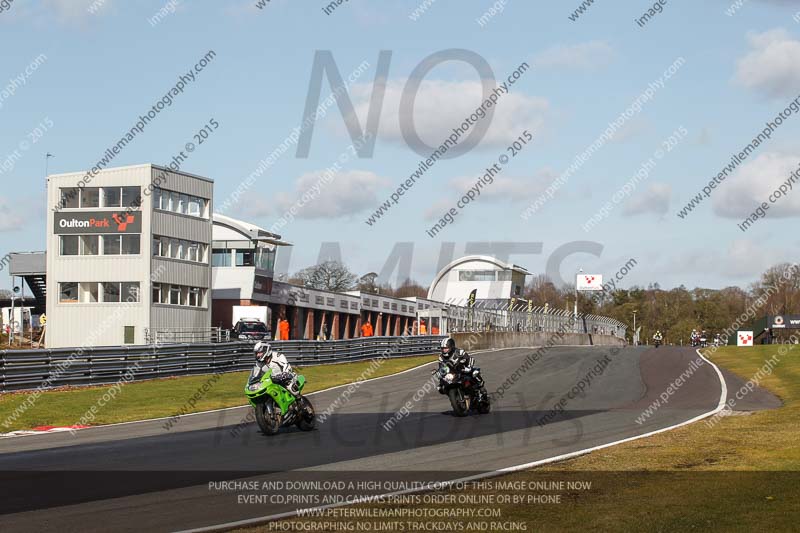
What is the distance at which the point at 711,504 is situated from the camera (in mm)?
8688

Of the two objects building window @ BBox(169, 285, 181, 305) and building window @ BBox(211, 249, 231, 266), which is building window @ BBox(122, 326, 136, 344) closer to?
building window @ BBox(169, 285, 181, 305)

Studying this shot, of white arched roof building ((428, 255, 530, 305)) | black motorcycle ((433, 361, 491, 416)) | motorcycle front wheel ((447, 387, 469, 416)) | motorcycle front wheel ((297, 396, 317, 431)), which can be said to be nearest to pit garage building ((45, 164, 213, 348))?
black motorcycle ((433, 361, 491, 416))

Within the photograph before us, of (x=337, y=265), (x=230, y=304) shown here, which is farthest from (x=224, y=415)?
(x=337, y=265)

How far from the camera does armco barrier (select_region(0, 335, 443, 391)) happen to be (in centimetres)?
2577

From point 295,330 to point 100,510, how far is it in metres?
55.7

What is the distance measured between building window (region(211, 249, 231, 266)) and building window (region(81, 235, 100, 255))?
13.0 metres

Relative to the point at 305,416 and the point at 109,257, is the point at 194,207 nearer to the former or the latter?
the point at 109,257

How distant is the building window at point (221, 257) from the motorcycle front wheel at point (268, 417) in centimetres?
4646

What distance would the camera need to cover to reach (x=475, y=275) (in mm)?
108938

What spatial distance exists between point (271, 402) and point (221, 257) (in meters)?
47.2

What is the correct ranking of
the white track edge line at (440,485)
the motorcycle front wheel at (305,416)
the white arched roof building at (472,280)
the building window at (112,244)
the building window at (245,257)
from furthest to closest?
the white arched roof building at (472,280) → the building window at (245,257) → the building window at (112,244) → the motorcycle front wheel at (305,416) → the white track edge line at (440,485)

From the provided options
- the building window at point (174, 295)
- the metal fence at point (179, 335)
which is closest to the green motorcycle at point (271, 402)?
the metal fence at point (179, 335)

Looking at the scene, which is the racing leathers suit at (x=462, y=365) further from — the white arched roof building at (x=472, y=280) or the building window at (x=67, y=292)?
the white arched roof building at (x=472, y=280)

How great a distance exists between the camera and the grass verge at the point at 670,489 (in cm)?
793
